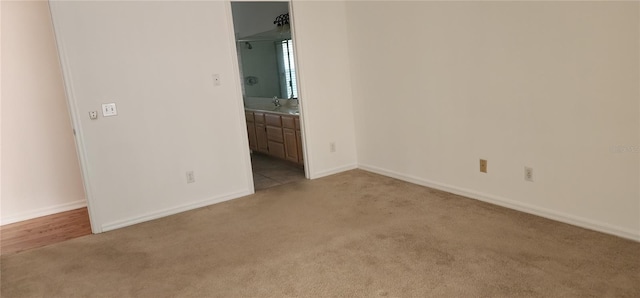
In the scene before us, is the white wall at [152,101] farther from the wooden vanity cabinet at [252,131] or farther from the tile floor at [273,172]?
the wooden vanity cabinet at [252,131]

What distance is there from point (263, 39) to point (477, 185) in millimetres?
3981

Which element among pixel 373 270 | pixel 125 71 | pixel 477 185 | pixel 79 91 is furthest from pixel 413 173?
pixel 79 91

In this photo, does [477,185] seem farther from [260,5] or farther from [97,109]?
[260,5]

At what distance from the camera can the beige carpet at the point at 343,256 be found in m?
2.25

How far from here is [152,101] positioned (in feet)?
11.9

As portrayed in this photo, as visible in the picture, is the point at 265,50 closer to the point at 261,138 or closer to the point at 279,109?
the point at 279,109

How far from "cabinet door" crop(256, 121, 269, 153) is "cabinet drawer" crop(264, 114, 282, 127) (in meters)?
0.19

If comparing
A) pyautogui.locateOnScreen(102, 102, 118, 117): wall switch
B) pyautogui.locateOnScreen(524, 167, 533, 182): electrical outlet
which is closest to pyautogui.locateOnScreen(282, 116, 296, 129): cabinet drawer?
pyautogui.locateOnScreen(102, 102, 118, 117): wall switch

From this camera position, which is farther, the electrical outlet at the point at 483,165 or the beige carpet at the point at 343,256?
the electrical outlet at the point at 483,165

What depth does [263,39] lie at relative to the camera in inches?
249

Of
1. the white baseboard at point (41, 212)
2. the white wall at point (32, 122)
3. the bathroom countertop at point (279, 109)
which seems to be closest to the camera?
the white wall at point (32, 122)

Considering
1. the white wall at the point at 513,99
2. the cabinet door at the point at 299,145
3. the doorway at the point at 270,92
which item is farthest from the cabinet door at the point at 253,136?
the white wall at the point at 513,99

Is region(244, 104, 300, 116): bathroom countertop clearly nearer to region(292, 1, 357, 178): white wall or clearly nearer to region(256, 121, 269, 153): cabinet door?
region(256, 121, 269, 153): cabinet door

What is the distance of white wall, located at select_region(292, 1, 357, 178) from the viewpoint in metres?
4.37
